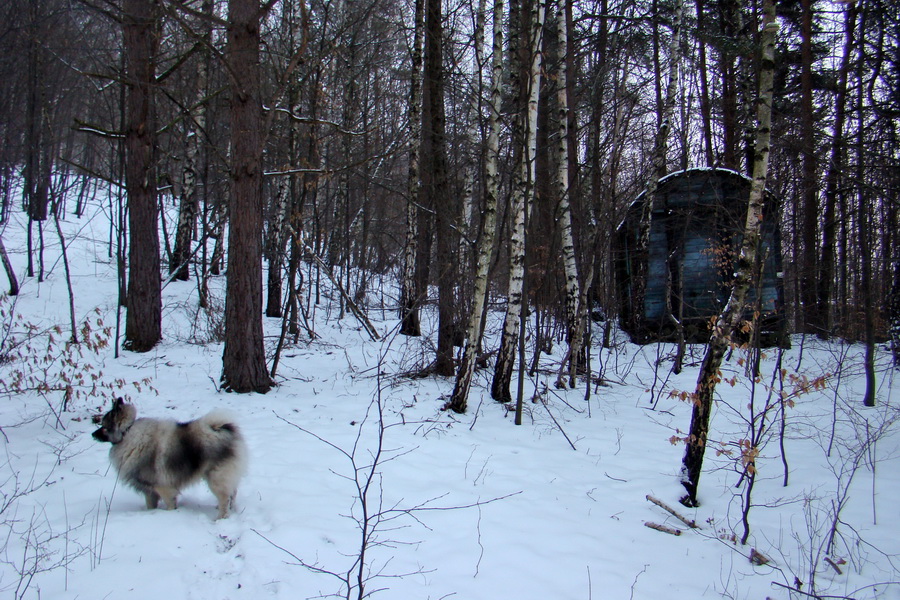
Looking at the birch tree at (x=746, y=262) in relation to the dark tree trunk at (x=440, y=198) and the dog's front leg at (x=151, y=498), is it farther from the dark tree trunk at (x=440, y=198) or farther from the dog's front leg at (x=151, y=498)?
the dark tree trunk at (x=440, y=198)

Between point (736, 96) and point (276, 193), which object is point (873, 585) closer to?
point (276, 193)

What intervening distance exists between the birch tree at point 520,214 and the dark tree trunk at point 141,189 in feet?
21.9

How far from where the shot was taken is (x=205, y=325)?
472 inches

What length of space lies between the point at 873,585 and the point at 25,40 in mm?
18348

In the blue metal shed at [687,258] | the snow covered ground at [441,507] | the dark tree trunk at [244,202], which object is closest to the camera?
the snow covered ground at [441,507]

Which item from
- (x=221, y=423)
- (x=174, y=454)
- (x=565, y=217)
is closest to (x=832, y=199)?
(x=565, y=217)

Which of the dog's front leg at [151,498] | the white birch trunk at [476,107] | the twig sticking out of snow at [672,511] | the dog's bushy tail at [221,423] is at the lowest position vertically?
the twig sticking out of snow at [672,511]

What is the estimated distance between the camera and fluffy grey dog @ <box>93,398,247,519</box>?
406 cm

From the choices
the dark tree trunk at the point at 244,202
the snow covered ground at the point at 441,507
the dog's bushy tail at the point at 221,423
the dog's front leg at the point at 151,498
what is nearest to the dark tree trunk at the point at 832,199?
the snow covered ground at the point at 441,507

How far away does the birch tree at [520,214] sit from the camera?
22.1 feet

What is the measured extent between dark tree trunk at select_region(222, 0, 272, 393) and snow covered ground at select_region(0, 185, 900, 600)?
79 cm

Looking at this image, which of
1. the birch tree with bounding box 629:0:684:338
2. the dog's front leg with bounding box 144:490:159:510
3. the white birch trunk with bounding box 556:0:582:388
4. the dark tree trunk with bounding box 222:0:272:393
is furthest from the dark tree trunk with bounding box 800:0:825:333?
the dog's front leg with bounding box 144:490:159:510

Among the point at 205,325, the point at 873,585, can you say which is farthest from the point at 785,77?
the point at 205,325

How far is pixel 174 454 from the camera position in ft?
13.5
